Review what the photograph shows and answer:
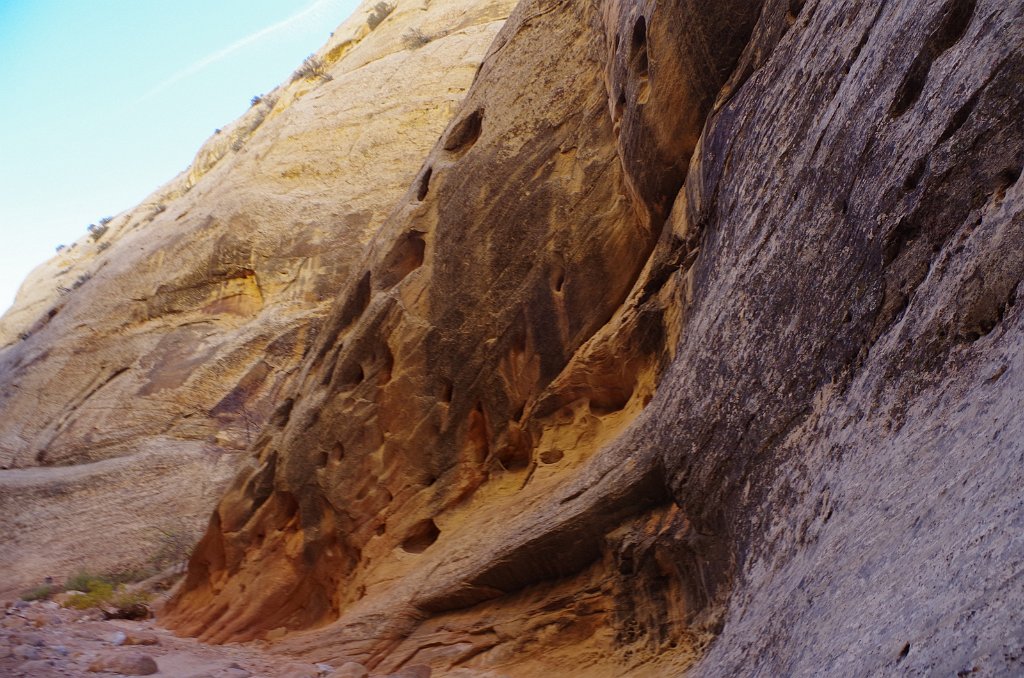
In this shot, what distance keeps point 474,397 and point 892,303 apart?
5116 millimetres

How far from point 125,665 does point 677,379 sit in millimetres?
4276

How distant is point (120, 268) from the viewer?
18562 mm

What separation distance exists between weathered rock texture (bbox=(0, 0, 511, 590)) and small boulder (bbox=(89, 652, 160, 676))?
21.5 feet

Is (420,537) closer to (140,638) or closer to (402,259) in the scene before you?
(140,638)

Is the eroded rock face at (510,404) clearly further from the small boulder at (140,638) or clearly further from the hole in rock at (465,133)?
the small boulder at (140,638)

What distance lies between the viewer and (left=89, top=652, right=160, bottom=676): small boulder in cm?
625

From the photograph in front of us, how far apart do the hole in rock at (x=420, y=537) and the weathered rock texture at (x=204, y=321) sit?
5731 mm

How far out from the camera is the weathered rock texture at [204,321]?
13797 mm

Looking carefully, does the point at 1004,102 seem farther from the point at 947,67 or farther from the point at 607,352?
the point at 607,352

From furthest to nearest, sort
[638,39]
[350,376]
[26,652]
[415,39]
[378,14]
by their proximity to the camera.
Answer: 1. [378,14]
2. [415,39]
3. [350,376]
4. [638,39]
5. [26,652]

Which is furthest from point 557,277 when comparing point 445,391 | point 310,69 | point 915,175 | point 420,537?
point 310,69

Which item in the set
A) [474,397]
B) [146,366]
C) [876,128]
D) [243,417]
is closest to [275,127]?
[146,366]

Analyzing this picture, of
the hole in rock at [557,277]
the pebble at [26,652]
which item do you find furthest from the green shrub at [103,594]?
the hole in rock at [557,277]

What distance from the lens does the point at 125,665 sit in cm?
640
